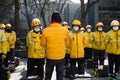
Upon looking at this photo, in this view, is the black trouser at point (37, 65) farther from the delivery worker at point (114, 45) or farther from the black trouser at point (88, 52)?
the black trouser at point (88, 52)

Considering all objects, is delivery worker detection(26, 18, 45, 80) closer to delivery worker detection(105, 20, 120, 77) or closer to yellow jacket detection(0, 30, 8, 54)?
yellow jacket detection(0, 30, 8, 54)

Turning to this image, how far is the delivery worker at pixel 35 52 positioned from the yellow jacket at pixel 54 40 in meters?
2.55

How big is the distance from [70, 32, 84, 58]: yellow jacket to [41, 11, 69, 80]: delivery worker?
10.4ft

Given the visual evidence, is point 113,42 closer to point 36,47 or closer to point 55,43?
point 36,47

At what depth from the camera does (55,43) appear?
10672mm

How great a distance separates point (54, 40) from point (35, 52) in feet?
9.47

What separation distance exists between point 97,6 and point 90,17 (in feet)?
5.94

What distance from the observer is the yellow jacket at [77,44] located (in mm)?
13998

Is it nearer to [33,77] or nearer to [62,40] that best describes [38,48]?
[33,77]

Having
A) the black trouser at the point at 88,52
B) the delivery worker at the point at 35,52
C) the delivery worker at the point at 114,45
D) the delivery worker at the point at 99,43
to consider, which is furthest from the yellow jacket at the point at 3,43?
the black trouser at the point at 88,52

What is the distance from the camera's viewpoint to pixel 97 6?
3928cm

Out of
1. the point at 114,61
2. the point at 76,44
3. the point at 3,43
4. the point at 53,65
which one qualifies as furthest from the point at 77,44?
the point at 53,65

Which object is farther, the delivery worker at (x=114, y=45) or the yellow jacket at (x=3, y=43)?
the yellow jacket at (x=3, y=43)

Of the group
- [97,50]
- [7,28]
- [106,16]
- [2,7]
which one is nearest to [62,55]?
[97,50]
